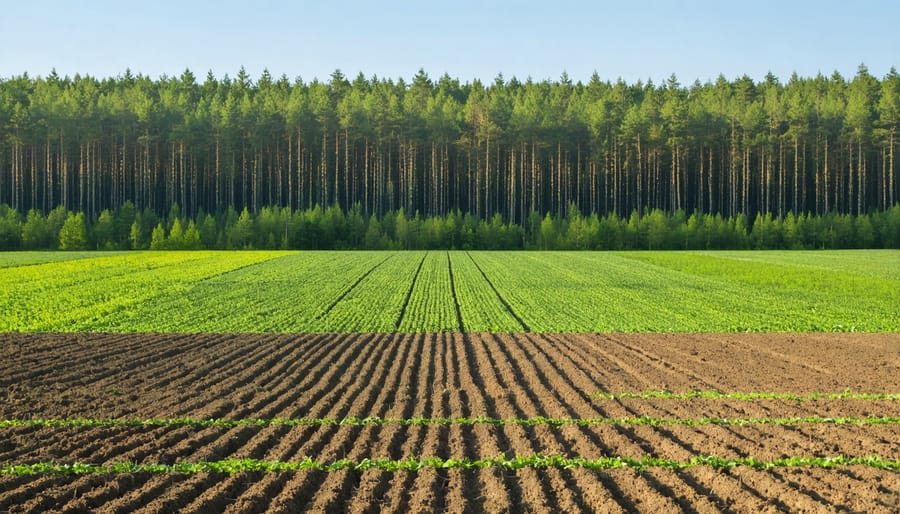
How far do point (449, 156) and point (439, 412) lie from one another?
291 ft

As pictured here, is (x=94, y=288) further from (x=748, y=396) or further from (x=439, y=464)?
(x=748, y=396)

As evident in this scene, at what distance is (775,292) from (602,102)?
219 ft

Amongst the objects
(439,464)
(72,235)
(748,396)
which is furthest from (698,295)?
(72,235)

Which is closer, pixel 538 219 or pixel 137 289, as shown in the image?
pixel 137 289

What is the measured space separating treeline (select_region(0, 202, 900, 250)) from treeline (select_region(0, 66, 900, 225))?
10.2m

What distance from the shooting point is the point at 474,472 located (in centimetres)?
927

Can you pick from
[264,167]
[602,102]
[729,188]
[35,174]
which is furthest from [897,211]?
[35,174]

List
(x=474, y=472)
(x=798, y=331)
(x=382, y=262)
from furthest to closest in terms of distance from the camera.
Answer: (x=382, y=262) → (x=798, y=331) → (x=474, y=472)

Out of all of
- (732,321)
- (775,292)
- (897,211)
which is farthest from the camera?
(897,211)

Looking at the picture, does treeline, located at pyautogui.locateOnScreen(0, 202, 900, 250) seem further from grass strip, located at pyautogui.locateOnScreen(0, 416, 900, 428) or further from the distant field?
grass strip, located at pyautogui.locateOnScreen(0, 416, 900, 428)

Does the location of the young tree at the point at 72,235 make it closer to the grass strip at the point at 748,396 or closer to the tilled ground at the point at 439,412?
the tilled ground at the point at 439,412

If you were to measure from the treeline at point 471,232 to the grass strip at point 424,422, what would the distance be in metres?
65.9

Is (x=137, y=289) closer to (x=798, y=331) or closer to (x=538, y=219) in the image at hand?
(x=798, y=331)

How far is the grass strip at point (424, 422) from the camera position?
11.8 m
